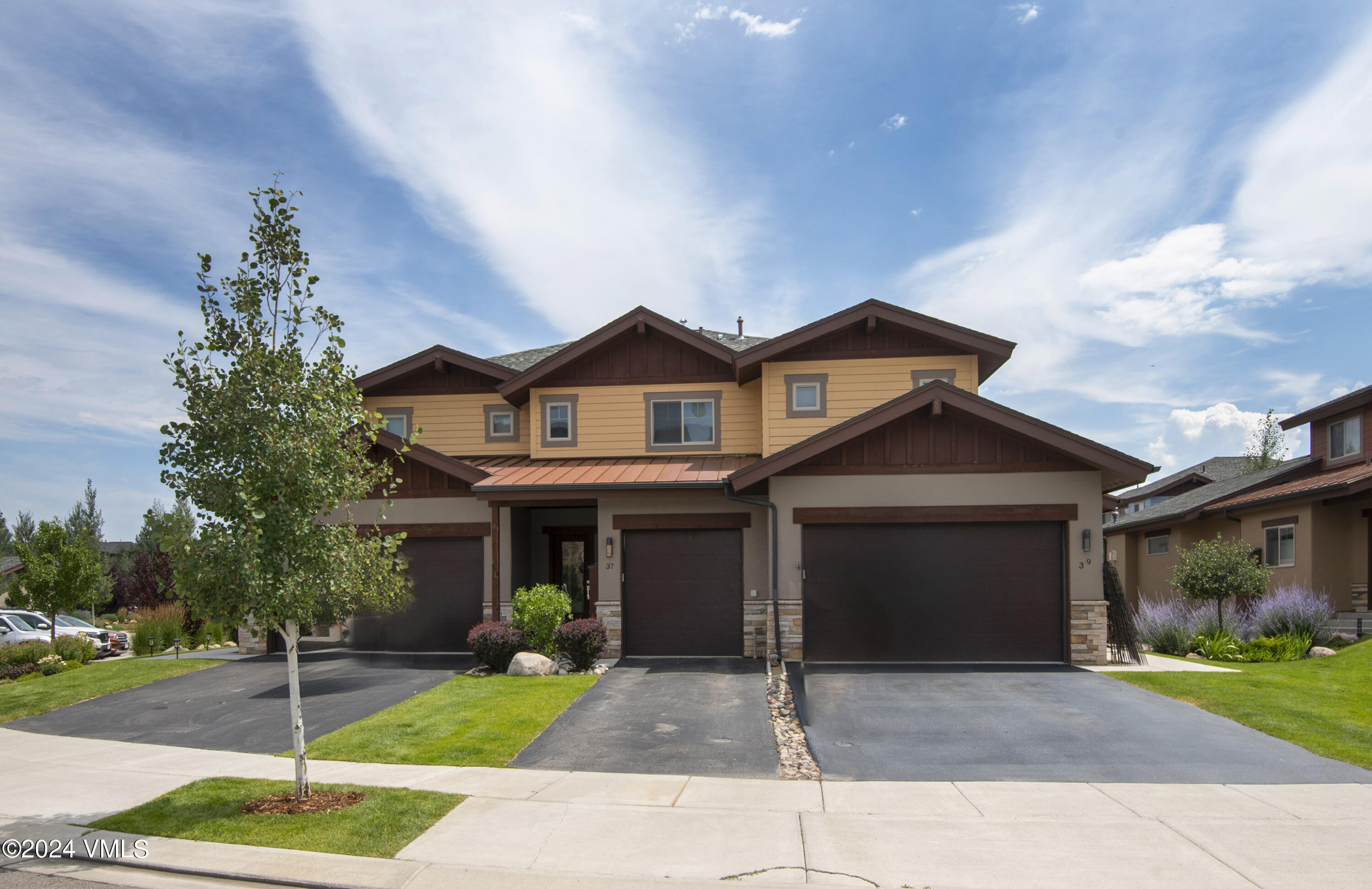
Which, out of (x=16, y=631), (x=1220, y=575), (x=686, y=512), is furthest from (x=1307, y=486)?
(x=16, y=631)

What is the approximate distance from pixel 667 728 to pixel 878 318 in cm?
→ 1053

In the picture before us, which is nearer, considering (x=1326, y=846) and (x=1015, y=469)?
(x=1326, y=846)

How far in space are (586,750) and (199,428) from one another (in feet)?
16.9

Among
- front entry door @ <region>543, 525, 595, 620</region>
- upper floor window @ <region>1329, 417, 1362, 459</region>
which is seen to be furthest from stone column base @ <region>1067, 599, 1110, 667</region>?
upper floor window @ <region>1329, 417, 1362, 459</region>

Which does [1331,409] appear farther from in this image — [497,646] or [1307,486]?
[497,646]

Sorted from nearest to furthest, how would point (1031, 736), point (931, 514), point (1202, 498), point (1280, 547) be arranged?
point (1031, 736), point (931, 514), point (1280, 547), point (1202, 498)

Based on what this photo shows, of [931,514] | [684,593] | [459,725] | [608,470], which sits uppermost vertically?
[608,470]

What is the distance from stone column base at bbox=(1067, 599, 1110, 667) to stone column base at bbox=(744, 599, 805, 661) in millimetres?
4516

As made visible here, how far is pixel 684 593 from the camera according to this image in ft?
53.1

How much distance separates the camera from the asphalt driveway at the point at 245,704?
425 inches

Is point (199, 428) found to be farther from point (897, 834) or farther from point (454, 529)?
point (454, 529)

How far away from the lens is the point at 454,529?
17031 millimetres

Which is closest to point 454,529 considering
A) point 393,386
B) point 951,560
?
point 393,386

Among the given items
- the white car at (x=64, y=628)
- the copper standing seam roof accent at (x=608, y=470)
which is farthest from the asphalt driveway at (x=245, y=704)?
the white car at (x=64, y=628)
